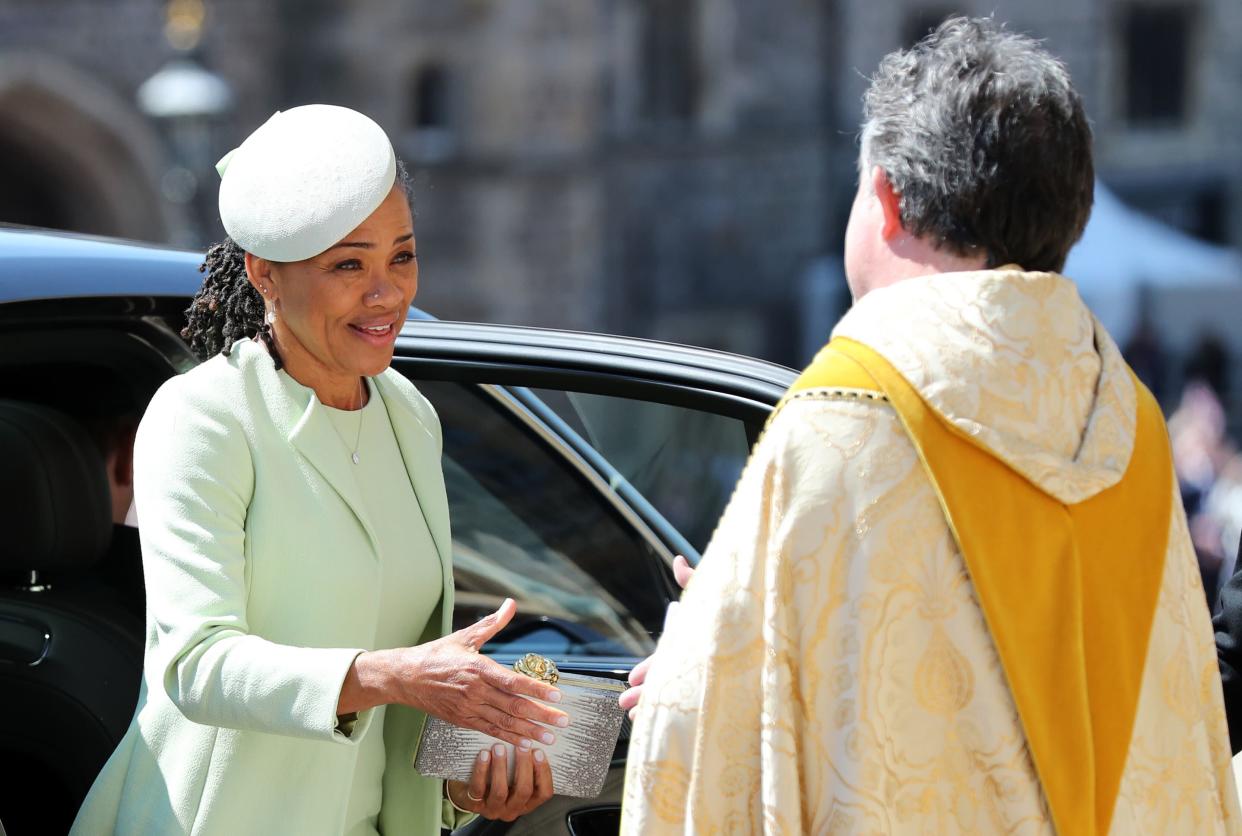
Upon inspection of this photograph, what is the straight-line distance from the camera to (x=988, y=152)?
1703mm

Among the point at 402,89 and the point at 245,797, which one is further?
the point at 402,89

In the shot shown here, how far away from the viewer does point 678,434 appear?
9.51ft

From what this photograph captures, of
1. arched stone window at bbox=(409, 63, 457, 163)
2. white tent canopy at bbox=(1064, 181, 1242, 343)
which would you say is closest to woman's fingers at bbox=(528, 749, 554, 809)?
white tent canopy at bbox=(1064, 181, 1242, 343)

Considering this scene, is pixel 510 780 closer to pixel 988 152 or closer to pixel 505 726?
pixel 505 726

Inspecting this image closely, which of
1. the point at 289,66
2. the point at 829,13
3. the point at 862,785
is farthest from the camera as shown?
the point at 829,13

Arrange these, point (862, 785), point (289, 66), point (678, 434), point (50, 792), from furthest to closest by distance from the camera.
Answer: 1. point (289, 66)
2. point (678, 434)
3. point (50, 792)
4. point (862, 785)

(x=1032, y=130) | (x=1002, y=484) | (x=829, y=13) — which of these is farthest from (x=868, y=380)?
(x=829, y=13)

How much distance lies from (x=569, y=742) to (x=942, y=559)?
558 millimetres

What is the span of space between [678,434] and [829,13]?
17259mm

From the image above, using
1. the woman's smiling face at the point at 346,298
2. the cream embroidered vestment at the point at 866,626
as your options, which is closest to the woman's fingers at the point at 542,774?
the cream embroidered vestment at the point at 866,626

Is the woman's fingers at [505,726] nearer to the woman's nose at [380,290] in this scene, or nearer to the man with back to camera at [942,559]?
the man with back to camera at [942,559]

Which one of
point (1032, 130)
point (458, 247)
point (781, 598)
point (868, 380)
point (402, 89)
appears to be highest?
point (1032, 130)

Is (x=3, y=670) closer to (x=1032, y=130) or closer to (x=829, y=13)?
(x=1032, y=130)

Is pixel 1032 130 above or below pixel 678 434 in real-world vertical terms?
above
